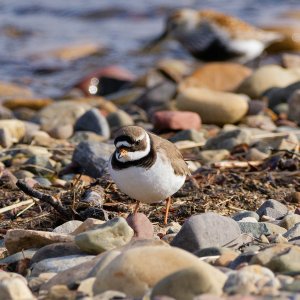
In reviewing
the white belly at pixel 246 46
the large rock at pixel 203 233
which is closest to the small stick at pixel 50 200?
the large rock at pixel 203 233

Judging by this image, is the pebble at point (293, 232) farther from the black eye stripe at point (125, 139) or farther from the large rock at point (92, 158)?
the large rock at point (92, 158)

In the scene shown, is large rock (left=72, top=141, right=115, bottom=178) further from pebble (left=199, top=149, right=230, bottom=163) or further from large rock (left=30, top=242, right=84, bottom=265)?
large rock (left=30, top=242, right=84, bottom=265)

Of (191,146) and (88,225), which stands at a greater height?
(88,225)

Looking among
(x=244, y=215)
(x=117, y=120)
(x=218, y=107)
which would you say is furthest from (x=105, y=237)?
(x=218, y=107)

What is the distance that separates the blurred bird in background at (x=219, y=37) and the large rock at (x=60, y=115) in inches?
203

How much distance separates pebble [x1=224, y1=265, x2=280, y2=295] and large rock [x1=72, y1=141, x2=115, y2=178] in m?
3.10

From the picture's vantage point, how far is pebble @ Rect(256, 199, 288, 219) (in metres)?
5.03

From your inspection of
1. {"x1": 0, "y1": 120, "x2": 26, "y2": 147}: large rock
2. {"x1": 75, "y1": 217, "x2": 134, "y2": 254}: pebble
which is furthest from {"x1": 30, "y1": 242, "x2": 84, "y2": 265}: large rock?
{"x1": 0, "y1": 120, "x2": 26, "y2": 147}: large rock

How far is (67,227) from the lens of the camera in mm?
4727

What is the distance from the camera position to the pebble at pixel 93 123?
802cm

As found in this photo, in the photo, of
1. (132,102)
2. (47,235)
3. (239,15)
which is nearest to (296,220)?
(47,235)

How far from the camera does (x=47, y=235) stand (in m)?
4.32

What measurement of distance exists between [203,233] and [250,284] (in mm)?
897

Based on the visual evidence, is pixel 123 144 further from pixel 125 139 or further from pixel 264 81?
pixel 264 81
